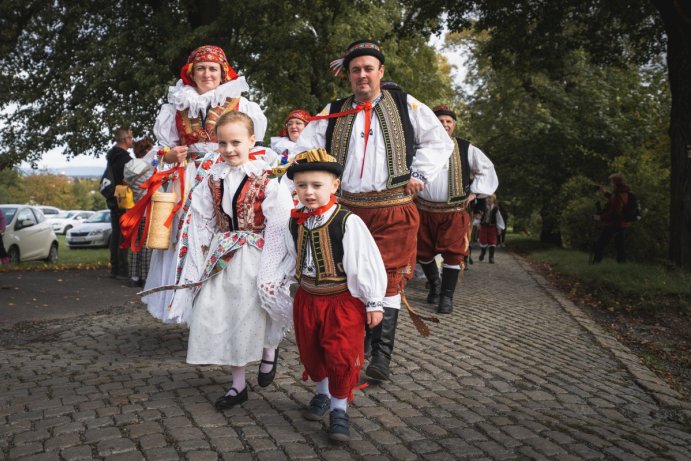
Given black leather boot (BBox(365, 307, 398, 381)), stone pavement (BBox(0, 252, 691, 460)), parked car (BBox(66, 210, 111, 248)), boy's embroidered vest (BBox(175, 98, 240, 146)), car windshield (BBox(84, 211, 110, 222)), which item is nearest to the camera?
stone pavement (BBox(0, 252, 691, 460))

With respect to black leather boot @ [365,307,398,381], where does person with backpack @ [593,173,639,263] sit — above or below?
above

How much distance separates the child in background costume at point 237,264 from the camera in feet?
11.8

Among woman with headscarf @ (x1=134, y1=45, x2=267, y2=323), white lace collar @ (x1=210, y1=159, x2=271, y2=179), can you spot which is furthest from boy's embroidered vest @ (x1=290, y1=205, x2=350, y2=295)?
woman with headscarf @ (x1=134, y1=45, x2=267, y2=323)

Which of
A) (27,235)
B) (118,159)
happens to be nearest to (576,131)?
(118,159)

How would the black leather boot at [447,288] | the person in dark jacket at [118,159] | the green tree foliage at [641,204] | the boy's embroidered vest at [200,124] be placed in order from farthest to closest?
the green tree foliage at [641,204] → the person in dark jacket at [118,159] → the black leather boot at [447,288] → the boy's embroidered vest at [200,124]

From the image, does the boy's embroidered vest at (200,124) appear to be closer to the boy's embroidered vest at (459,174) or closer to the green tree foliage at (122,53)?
the boy's embroidered vest at (459,174)

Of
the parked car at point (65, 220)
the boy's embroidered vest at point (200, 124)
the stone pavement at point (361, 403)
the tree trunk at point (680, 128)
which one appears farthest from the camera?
the parked car at point (65, 220)

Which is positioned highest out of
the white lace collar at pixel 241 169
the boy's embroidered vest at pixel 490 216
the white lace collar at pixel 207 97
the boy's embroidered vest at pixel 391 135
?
the white lace collar at pixel 207 97

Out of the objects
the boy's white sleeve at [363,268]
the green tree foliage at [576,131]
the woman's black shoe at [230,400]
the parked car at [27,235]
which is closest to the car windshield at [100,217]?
the parked car at [27,235]

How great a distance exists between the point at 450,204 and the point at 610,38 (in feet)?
25.8

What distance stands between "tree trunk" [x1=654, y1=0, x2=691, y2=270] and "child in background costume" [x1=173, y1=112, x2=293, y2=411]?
801 cm

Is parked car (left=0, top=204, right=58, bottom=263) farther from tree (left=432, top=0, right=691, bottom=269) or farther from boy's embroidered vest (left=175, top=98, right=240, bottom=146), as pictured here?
tree (left=432, top=0, right=691, bottom=269)

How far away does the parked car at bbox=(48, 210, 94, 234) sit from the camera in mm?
37969

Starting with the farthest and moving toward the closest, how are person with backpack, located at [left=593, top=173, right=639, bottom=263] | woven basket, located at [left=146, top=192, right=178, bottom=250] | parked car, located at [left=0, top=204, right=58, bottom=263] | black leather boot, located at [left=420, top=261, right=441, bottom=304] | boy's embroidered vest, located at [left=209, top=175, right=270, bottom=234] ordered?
1. parked car, located at [left=0, top=204, right=58, bottom=263]
2. person with backpack, located at [left=593, top=173, right=639, bottom=263]
3. black leather boot, located at [left=420, top=261, right=441, bottom=304]
4. woven basket, located at [left=146, top=192, right=178, bottom=250]
5. boy's embroidered vest, located at [left=209, top=175, right=270, bottom=234]
